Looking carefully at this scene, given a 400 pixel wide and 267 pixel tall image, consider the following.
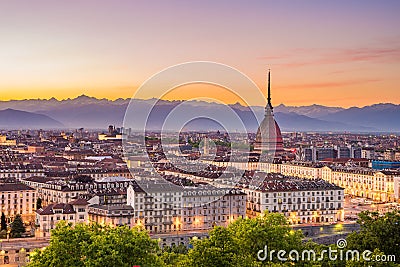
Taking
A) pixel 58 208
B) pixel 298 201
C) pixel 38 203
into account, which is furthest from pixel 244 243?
pixel 38 203

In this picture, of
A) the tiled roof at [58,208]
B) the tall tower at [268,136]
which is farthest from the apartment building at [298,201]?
the tall tower at [268,136]

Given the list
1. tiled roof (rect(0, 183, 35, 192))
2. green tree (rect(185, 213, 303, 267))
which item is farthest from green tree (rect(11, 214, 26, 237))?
green tree (rect(185, 213, 303, 267))

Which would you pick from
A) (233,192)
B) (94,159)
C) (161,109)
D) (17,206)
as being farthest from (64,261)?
(94,159)

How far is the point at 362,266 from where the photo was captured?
775 inches

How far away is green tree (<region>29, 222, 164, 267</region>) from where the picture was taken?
21286mm

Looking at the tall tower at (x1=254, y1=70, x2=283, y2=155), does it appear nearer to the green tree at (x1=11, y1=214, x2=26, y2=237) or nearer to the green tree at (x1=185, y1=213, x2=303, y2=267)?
the green tree at (x1=11, y1=214, x2=26, y2=237)

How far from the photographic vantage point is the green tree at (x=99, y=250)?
2129cm

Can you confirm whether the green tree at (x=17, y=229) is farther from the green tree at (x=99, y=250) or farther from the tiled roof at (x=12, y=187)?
the green tree at (x=99, y=250)

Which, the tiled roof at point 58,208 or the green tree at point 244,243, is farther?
the tiled roof at point 58,208

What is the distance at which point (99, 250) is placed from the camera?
21328 mm

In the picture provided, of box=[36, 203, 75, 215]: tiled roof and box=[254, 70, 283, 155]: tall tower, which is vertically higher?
box=[254, 70, 283, 155]: tall tower

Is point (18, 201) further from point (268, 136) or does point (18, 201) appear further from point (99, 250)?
point (268, 136)

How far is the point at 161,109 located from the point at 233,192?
14.4 metres

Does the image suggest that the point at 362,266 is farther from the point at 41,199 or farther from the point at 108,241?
the point at 41,199
